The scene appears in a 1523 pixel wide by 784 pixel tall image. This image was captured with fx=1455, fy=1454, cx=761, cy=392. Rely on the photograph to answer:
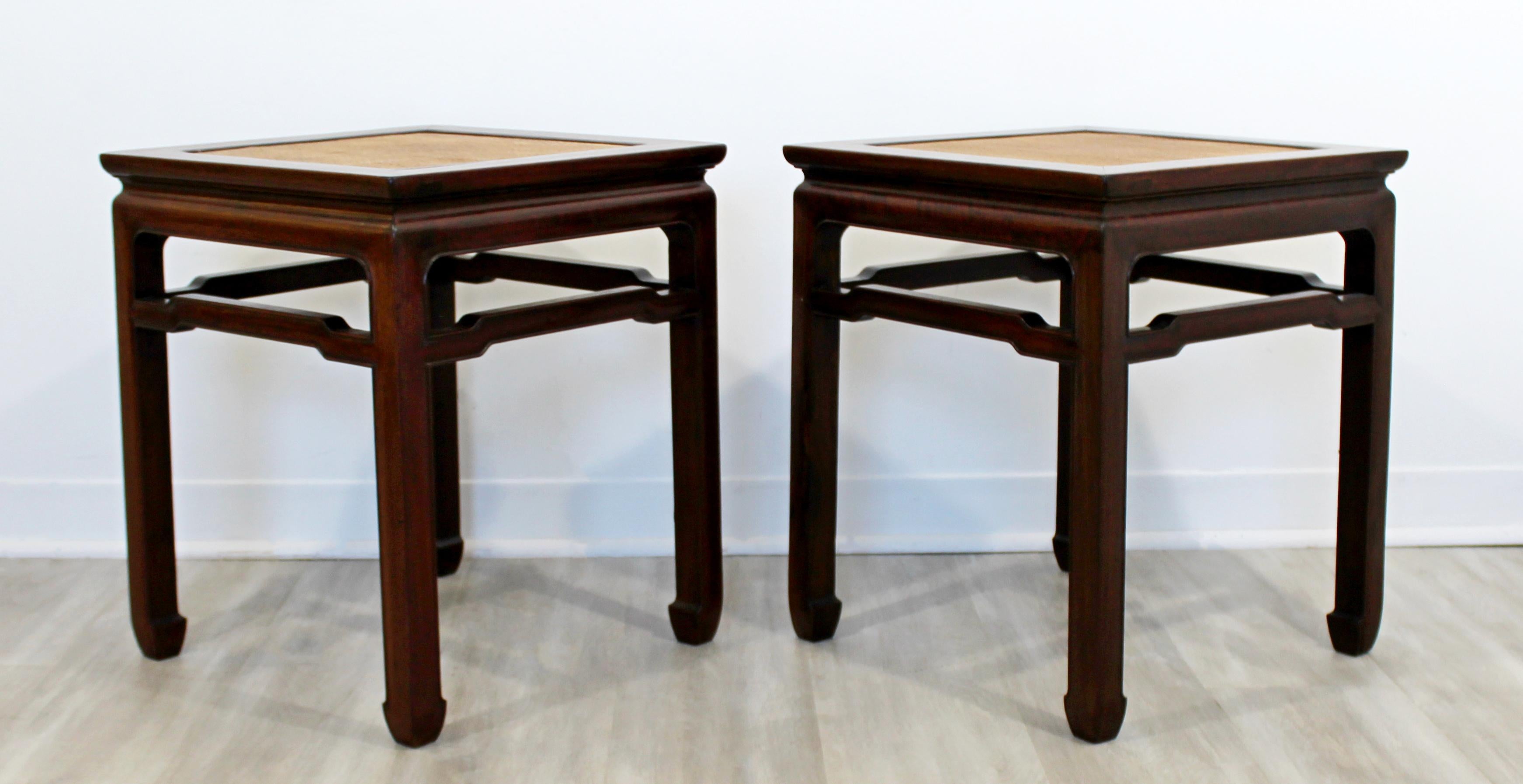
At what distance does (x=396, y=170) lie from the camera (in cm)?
117

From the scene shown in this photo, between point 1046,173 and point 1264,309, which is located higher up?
point 1046,173

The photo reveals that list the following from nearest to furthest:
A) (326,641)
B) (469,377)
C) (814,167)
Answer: (814,167), (326,641), (469,377)

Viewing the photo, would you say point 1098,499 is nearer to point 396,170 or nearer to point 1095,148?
point 1095,148

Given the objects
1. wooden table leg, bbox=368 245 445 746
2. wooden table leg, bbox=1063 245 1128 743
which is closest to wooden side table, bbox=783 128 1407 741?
wooden table leg, bbox=1063 245 1128 743

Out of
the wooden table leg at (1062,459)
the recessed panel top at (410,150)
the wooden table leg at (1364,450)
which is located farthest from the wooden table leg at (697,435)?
the wooden table leg at (1364,450)

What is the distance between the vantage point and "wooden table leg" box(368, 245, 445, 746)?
1.16 metres

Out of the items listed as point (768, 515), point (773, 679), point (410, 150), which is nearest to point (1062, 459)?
point (768, 515)

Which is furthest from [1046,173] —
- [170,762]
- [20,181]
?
[20,181]

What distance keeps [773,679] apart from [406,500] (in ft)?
1.41

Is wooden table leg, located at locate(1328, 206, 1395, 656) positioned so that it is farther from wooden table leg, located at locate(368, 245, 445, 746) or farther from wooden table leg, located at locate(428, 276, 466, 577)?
wooden table leg, located at locate(428, 276, 466, 577)

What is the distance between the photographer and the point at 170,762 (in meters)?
1.25

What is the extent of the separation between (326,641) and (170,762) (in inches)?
11.7

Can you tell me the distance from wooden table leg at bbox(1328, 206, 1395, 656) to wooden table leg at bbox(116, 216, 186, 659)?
44.9 inches

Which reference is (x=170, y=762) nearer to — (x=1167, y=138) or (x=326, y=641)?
(x=326, y=641)
